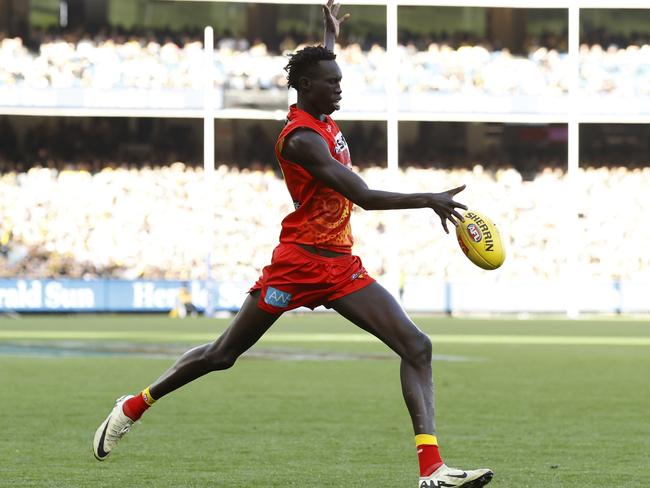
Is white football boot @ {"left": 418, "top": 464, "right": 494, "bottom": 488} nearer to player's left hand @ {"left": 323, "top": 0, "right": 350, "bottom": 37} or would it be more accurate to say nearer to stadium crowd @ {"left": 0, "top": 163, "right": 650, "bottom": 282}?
player's left hand @ {"left": 323, "top": 0, "right": 350, "bottom": 37}

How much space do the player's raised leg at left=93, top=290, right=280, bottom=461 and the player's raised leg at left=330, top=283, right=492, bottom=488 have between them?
0.44 meters

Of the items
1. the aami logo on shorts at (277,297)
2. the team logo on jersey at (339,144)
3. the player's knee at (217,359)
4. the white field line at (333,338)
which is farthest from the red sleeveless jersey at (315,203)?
the white field line at (333,338)

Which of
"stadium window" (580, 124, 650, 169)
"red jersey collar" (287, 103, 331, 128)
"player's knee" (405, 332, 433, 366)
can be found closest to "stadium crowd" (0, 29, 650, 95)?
"stadium window" (580, 124, 650, 169)

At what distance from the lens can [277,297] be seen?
23.3 feet

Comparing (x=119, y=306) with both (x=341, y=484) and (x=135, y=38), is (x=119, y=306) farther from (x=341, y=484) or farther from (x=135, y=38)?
(x=341, y=484)

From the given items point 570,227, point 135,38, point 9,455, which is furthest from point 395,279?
point 9,455

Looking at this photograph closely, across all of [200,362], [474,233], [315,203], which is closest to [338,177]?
[315,203]

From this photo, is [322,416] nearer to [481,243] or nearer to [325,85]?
[481,243]

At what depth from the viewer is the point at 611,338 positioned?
2577 centimetres

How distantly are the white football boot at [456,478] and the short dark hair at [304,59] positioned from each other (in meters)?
2.04

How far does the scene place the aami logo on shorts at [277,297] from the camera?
711 centimetres

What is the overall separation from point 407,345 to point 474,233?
0.68 m

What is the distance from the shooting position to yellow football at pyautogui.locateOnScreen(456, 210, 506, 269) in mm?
7082

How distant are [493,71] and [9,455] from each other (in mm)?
35940
